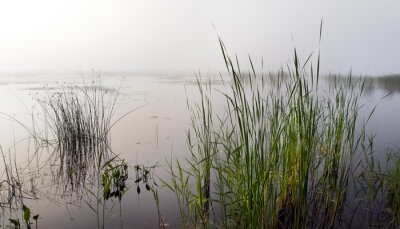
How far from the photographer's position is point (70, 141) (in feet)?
14.4

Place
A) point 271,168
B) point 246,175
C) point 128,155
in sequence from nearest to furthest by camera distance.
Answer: point 246,175 → point 271,168 → point 128,155

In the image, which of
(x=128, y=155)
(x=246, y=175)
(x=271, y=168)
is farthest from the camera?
(x=128, y=155)

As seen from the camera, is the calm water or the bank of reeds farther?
the calm water

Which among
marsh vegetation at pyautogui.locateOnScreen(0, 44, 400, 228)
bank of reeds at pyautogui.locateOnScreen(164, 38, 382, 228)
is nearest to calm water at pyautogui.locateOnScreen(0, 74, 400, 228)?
marsh vegetation at pyautogui.locateOnScreen(0, 44, 400, 228)

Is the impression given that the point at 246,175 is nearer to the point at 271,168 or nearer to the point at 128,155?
the point at 271,168

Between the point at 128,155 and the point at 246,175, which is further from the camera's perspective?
the point at 128,155

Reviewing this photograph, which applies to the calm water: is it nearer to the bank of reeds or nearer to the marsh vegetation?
the marsh vegetation

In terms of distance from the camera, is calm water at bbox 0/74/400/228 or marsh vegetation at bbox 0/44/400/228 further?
calm water at bbox 0/74/400/228

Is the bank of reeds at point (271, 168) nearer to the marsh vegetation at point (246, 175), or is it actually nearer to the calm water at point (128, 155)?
the marsh vegetation at point (246, 175)

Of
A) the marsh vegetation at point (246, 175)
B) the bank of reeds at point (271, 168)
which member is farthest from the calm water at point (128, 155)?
the bank of reeds at point (271, 168)

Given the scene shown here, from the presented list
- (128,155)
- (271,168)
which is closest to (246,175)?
(271,168)

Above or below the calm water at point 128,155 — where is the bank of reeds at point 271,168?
above

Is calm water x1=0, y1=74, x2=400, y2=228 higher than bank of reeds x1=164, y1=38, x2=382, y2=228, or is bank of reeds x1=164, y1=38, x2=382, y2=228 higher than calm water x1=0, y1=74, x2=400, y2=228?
bank of reeds x1=164, y1=38, x2=382, y2=228

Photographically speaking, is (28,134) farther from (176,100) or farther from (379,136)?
(379,136)
